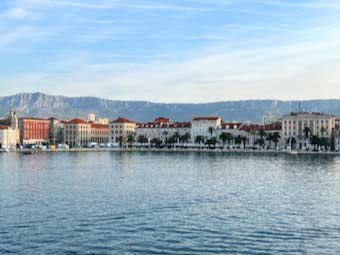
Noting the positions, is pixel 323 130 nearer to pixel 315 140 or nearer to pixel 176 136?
pixel 315 140

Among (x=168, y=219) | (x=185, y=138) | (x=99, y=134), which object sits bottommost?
(x=168, y=219)

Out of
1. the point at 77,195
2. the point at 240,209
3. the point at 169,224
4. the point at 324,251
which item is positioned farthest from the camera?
the point at 77,195

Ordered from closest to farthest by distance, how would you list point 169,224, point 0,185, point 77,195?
1. point 169,224
2. point 77,195
3. point 0,185

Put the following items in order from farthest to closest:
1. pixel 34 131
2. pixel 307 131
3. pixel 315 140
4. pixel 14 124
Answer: pixel 34 131 → pixel 14 124 → pixel 307 131 → pixel 315 140

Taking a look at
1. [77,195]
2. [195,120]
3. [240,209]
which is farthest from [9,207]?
[195,120]

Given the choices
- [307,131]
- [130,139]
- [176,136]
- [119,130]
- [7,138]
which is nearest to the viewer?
[307,131]

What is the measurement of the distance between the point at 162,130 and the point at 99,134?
20.0 m

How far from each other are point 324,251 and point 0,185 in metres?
23.5

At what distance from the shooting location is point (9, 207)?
2528 cm

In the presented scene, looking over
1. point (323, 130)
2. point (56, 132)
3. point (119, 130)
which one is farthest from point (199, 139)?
point (56, 132)

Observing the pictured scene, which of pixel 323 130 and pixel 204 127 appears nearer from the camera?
pixel 323 130

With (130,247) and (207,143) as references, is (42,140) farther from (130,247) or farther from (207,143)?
(130,247)

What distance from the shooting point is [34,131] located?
14212 cm

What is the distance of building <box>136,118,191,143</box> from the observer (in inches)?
5560
